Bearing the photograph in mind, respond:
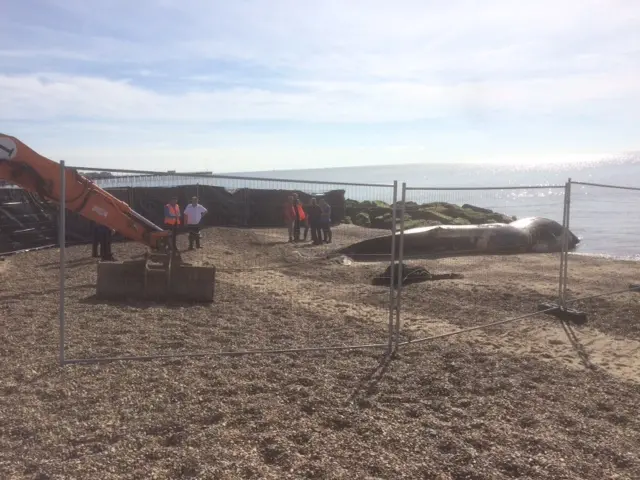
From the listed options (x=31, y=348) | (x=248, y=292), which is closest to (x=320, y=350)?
(x=31, y=348)

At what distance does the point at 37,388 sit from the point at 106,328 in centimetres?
235

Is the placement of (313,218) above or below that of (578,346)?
above

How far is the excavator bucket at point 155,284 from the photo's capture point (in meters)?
9.78

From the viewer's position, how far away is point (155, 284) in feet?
32.2

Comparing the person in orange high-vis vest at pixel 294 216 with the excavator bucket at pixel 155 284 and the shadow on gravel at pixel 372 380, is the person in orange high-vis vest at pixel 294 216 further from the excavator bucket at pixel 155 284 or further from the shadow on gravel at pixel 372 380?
the shadow on gravel at pixel 372 380

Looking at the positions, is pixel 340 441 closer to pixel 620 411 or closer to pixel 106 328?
pixel 620 411

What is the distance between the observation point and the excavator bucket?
9781 mm

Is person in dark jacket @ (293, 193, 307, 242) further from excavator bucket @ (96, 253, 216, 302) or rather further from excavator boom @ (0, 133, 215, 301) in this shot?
excavator bucket @ (96, 253, 216, 302)

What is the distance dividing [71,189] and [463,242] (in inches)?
454

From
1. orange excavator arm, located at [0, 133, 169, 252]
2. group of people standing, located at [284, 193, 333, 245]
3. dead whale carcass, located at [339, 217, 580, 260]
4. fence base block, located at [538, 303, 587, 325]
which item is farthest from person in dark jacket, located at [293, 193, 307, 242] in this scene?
fence base block, located at [538, 303, 587, 325]

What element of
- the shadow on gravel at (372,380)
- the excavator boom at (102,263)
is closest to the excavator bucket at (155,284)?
the excavator boom at (102,263)

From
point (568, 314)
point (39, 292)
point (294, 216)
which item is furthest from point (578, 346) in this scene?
point (294, 216)

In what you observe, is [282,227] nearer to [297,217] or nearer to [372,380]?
[297,217]

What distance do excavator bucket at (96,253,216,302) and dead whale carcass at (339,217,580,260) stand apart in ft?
24.5
